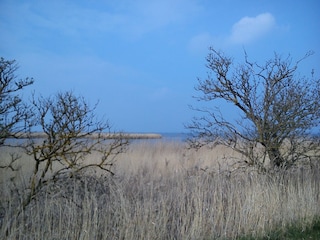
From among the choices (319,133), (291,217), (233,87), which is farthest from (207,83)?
(291,217)

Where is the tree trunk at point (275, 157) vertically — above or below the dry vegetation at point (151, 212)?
above

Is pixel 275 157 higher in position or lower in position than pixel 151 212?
higher

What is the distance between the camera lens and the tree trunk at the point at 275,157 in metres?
7.67

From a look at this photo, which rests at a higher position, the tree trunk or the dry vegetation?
the tree trunk

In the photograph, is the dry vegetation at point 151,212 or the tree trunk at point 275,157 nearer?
the dry vegetation at point 151,212

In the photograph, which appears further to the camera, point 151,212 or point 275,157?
point 275,157

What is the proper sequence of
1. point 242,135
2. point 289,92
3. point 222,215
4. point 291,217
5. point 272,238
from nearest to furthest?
point 272,238
point 222,215
point 291,217
point 289,92
point 242,135

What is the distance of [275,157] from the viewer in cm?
768

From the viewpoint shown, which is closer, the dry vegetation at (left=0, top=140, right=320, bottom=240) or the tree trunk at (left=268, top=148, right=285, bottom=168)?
the dry vegetation at (left=0, top=140, right=320, bottom=240)

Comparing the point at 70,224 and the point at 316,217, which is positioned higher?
the point at 70,224

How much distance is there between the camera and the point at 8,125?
4953mm

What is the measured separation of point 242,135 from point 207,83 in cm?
187

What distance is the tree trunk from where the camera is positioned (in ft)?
25.2

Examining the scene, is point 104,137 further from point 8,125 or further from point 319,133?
point 319,133
